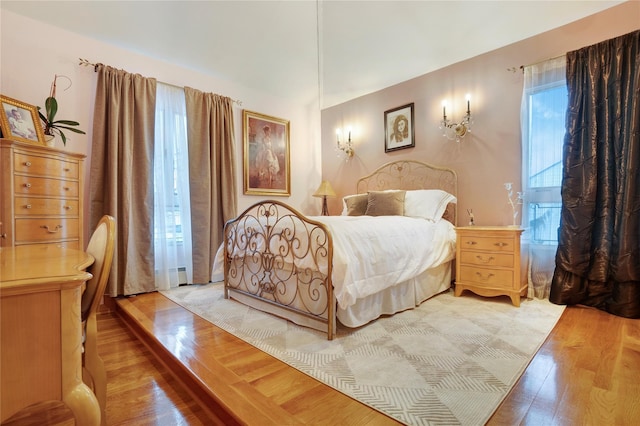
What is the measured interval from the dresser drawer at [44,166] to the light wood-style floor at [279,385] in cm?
135

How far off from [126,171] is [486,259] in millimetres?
3638

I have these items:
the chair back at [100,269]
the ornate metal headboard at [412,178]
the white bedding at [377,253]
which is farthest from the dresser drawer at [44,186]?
the ornate metal headboard at [412,178]

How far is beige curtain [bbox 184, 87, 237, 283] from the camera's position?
3.51m

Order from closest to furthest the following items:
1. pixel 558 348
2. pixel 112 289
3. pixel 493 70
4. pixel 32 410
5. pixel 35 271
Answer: pixel 35 271
pixel 32 410
pixel 558 348
pixel 112 289
pixel 493 70

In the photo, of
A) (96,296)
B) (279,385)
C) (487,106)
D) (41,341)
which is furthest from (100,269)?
(487,106)

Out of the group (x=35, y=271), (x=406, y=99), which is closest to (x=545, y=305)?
(x=406, y=99)

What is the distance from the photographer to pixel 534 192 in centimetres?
287

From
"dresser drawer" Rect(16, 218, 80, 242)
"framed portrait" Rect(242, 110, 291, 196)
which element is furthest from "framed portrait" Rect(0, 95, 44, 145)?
"framed portrait" Rect(242, 110, 291, 196)

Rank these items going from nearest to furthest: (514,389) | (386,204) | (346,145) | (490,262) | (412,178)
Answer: (514,389) < (490,262) < (386,204) < (412,178) < (346,145)

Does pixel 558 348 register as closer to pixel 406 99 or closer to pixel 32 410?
pixel 32 410

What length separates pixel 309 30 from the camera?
356 centimetres

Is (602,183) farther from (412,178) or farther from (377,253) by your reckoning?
(377,253)

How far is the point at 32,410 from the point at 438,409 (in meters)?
1.85

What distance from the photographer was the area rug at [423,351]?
1.30 meters
